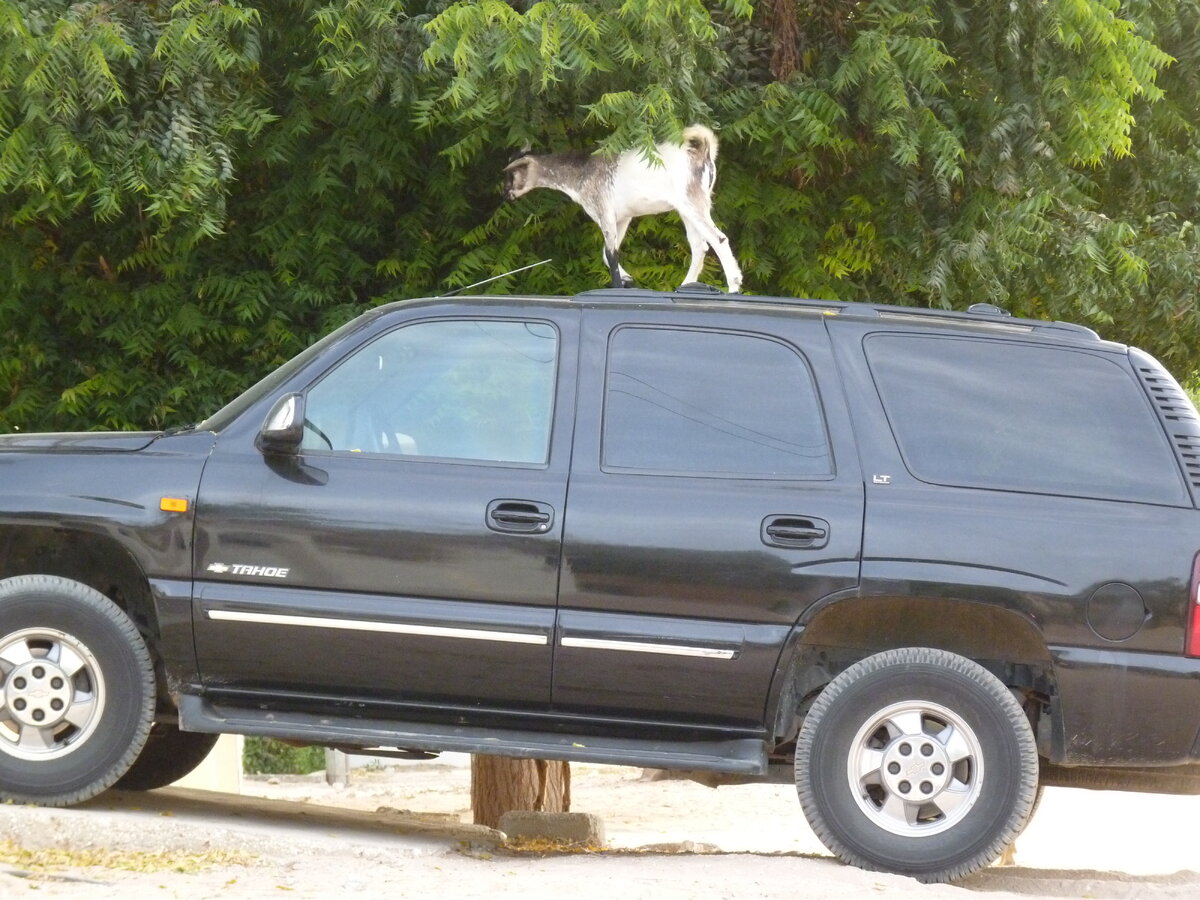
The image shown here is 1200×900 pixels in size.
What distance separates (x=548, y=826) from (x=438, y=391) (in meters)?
2.71

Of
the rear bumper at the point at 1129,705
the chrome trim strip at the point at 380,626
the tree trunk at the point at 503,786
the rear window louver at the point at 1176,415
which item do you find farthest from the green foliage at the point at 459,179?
the tree trunk at the point at 503,786

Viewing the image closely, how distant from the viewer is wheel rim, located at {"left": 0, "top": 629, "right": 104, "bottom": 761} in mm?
5535

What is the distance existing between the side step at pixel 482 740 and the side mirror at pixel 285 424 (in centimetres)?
101

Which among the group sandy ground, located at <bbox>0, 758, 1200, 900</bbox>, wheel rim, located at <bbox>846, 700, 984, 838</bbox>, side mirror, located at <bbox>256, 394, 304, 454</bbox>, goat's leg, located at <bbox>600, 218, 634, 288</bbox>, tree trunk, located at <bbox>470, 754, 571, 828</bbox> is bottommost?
tree trunk, located at <bbox>470, 754, 571, 828</bbox>

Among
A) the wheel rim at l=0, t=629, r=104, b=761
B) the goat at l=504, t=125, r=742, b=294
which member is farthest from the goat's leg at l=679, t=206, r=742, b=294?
the wheel rim at l=0, t=629, r=104, b=761

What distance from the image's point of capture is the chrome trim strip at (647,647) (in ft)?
17.3

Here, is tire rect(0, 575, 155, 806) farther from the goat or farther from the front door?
the goat

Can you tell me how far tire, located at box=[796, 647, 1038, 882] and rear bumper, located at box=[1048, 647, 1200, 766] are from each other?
0.68 ft

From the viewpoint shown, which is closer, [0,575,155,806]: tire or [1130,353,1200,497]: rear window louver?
[1130,353,1200,497]: rear window louver

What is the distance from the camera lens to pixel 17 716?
5535 millimetres

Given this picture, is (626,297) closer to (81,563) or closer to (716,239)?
(81,563)

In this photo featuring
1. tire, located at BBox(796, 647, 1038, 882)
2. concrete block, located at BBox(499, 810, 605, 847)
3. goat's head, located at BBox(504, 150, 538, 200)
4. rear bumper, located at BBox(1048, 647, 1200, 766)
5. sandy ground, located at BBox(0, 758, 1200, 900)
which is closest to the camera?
sandy ground, located at BBox(0, 758, 1200, 900)

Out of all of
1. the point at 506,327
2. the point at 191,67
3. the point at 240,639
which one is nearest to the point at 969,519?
the point at 506,327

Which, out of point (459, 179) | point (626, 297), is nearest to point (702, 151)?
point (459, 179)
